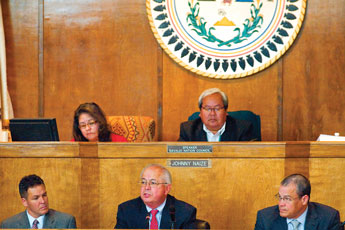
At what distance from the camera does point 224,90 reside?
463 centimetres

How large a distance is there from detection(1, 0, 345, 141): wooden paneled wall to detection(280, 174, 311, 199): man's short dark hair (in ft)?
6.59

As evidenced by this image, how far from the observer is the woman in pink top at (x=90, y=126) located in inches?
140

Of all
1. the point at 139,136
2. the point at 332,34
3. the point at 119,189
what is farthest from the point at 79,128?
the point at 332,34

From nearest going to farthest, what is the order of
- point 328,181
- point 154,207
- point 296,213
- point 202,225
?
point 202,225 < point 296,213 < point 154,207 < point 328,181

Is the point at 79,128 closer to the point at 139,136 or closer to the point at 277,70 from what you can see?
the point at 139,136

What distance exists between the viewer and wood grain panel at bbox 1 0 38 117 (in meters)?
4.73

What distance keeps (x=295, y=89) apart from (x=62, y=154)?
239 cm

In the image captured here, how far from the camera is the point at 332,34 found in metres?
4.58

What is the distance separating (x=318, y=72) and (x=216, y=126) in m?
1.37

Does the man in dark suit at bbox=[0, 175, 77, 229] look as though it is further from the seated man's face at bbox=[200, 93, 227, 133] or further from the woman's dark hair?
the seated man's face at bbox=[200, 93, 227, 133]

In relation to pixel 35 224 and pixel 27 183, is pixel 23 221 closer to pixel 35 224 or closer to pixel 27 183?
pixel 35 224

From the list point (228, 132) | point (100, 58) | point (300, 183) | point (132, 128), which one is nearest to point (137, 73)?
point (100, 58)

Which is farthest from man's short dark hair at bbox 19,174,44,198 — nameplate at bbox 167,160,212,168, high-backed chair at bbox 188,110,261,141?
high-backed chair at bbox 188,110,261,141

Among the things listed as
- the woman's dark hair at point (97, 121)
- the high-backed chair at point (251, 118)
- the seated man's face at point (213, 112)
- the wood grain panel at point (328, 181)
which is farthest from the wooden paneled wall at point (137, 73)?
the wood grain panel at point (328, 181)
